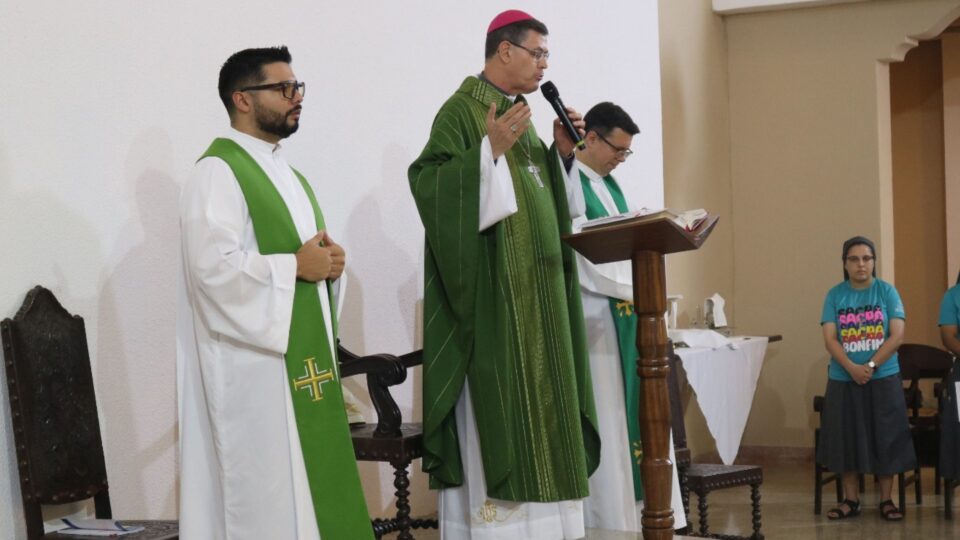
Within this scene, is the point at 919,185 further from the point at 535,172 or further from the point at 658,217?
the point at 658,217

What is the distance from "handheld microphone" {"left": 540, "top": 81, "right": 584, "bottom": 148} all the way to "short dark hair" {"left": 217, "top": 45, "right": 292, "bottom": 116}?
82 centimetres

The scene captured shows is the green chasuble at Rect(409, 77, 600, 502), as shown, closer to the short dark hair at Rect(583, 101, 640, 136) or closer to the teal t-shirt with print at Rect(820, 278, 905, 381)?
the short dark hair at Rect(583, 101, 640, 136)

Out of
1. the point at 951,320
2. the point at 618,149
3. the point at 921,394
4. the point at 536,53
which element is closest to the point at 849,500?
the point at 951,320

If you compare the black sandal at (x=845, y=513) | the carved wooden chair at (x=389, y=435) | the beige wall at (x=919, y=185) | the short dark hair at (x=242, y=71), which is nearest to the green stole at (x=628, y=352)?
the carved wooden chair at (x=389, y=435)

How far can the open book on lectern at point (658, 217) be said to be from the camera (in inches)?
137

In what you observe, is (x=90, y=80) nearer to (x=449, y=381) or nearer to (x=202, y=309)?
(x=202, y=309)

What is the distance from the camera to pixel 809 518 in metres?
7.02

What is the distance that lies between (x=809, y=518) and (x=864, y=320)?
1155 millimetres

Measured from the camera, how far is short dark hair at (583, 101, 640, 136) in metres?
4.95

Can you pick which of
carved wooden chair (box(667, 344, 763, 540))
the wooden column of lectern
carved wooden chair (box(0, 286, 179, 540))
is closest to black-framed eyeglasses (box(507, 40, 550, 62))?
the wooden column of lectern

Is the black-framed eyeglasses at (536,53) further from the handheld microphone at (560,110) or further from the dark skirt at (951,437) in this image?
the dark skirt at (951,437)

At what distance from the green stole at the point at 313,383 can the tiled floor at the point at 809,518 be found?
80.2 inches

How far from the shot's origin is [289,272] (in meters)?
3.40

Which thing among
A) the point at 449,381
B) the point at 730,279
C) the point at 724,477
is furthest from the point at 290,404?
the point at 730,279
